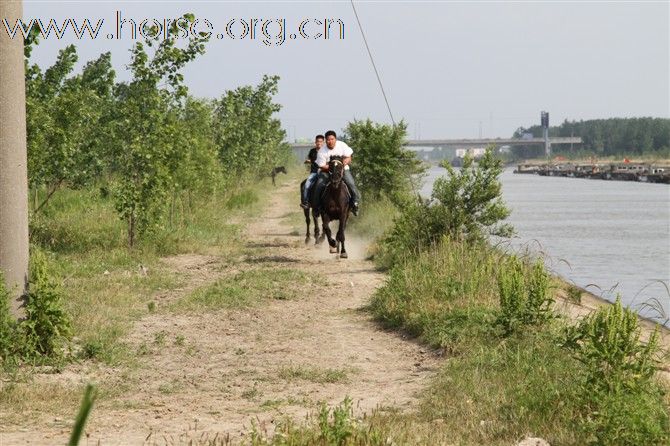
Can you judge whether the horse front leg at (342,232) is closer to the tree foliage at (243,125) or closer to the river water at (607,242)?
the river water at (607,242)

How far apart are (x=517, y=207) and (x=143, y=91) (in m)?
37.5

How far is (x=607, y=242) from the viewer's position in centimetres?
3164

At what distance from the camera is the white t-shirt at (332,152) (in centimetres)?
1908

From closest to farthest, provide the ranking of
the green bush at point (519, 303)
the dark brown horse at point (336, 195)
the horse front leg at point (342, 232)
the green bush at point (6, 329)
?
the green bush at point (6, 329), the green bush at point (519, 303), the dark brown horse at point (336, 195), the horse front leg at point (342, 232)

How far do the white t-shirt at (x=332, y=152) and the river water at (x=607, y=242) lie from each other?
2013mm

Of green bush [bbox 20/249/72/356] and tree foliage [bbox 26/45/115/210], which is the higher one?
tree foliage [bbox 26/45/115/210]

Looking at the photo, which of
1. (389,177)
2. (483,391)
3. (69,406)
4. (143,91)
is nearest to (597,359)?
(483,391)

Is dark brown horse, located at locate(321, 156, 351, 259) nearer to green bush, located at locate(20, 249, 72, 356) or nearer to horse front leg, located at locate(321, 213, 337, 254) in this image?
horse front leg, located at locate(321, 213, 337, 254)

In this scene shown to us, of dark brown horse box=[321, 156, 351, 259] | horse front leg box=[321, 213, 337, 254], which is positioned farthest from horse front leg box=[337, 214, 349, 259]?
horse front leg box=[321, 213, 337, 254]

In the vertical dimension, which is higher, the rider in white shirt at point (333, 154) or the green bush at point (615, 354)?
the rider in white shirt at point (333, 154)

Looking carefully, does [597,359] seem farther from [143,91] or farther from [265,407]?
[143,91]

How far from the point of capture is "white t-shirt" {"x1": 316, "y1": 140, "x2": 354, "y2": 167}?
62.6 ft

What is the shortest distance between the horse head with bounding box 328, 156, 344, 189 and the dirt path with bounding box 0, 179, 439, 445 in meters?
3.59

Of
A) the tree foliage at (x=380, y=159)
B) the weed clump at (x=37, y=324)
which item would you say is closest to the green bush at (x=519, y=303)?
the weed clump at (x=37, y=324)
